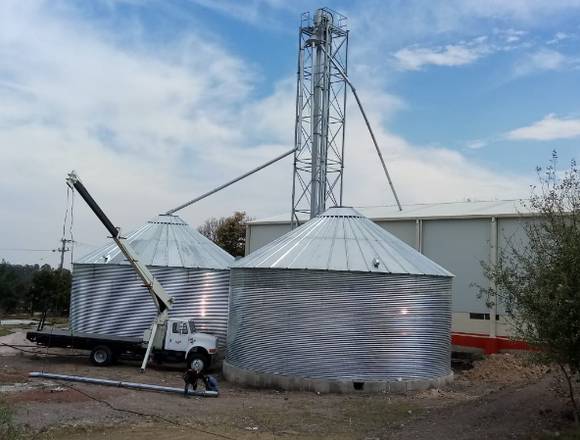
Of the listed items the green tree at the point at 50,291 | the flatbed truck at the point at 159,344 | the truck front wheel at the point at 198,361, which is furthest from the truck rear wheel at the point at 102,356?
the green tree at the point at 50,291

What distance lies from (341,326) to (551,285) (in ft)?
32.4

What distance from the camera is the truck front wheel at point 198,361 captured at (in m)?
25.3

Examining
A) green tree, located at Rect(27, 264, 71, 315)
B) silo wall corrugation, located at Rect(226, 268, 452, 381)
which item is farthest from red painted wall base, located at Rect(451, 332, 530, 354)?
Result: green tree, located at Rect(27, 264, 71, 315)

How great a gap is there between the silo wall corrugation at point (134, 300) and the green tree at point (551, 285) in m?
16.8

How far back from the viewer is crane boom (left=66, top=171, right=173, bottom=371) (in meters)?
24.4

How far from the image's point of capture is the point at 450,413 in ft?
55.0

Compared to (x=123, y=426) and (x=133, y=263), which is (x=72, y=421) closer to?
(x=123, y=426)

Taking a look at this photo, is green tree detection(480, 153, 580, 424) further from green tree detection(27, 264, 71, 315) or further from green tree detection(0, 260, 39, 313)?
green tree detection(0, 260, 39, 313)

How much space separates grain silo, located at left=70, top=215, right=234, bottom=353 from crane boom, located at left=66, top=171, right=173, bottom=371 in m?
1.68

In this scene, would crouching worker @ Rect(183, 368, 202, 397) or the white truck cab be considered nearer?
crouching worker @ Rect(183, 368, 202, 397)

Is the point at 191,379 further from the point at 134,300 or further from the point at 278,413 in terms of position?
the point at 134,300

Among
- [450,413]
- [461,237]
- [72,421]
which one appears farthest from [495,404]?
[461,237]

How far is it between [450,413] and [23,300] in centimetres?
6924

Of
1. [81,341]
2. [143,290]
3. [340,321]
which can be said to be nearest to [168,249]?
[143,290]
